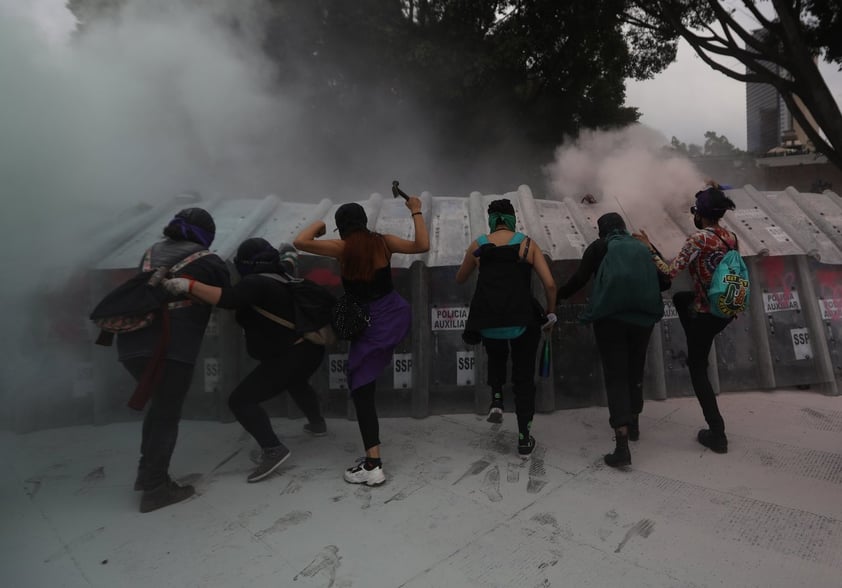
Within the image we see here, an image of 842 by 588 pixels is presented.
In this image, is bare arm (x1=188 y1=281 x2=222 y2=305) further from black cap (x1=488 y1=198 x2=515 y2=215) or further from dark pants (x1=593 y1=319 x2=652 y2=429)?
dark pants (x1=593 y1=319 x2=652 y2=429)

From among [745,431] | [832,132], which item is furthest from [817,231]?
[832,132]

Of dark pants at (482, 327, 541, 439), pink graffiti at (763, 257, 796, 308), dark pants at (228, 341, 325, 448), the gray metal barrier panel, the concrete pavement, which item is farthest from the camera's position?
pink graffiti at (763, 257, 796, 308)

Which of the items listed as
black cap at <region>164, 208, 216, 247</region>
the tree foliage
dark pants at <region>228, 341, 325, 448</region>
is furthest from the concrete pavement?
the tree foliage

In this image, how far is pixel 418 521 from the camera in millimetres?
2502

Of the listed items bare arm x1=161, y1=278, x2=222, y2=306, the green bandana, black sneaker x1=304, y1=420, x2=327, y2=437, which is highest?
the green bandana

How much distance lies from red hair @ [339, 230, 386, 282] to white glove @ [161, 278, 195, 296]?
Result: 85 centimetres

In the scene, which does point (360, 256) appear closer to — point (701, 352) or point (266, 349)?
point (266, 349)

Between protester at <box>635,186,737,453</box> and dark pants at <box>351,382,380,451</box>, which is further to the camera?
protester at <box>635,186,737,453</box>

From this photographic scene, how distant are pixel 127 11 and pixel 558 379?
6605 millimetres

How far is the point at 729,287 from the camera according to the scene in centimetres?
291

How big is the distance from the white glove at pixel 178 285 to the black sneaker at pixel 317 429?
1.47 meters

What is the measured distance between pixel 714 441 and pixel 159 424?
3387 millimetres

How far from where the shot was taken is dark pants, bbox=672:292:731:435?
310 centimetres

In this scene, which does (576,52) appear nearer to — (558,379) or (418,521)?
(558,379)
